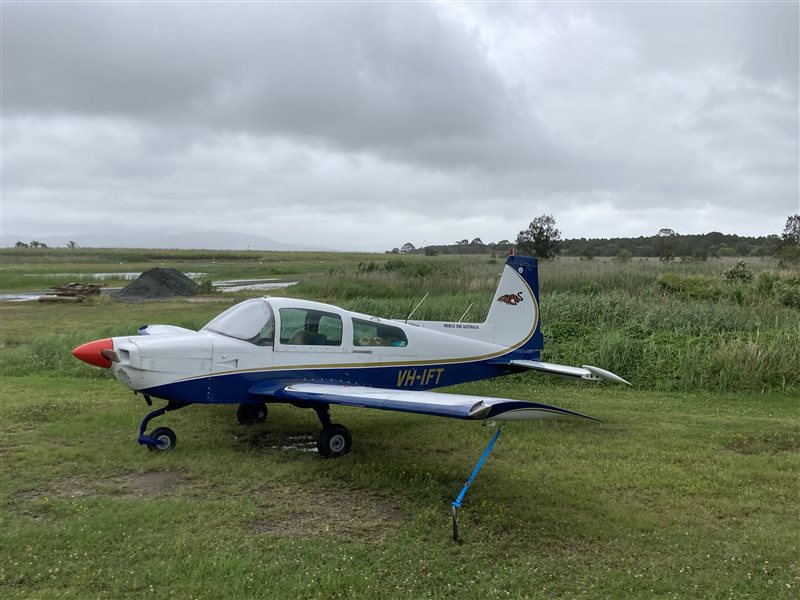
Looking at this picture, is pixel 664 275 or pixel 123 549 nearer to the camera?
pixel 123 549

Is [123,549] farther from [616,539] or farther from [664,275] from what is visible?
[664,275]

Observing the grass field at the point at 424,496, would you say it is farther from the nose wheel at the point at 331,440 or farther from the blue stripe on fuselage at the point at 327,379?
the blue stripe on fuselage at the point at 327,379

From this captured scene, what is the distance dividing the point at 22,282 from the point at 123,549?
124 ft

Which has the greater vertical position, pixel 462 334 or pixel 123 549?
pixel 462 334

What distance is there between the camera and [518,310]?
29.5 ft

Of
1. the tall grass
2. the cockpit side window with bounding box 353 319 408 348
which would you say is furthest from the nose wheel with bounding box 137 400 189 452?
the tall grass

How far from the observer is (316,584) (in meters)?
4.06

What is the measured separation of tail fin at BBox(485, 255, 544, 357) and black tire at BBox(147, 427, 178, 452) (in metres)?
4.86

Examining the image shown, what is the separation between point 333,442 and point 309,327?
1.52 m

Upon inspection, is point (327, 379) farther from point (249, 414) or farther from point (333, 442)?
point (249, 414)

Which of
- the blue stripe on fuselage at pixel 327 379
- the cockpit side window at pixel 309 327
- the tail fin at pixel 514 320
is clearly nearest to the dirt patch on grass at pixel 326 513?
the blue stripe on fuselage at pixel 327 379

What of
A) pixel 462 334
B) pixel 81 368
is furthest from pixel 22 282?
pixel 462 334

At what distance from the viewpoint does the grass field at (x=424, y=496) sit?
4180 millimetres

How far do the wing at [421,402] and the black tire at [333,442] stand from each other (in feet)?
1.39
